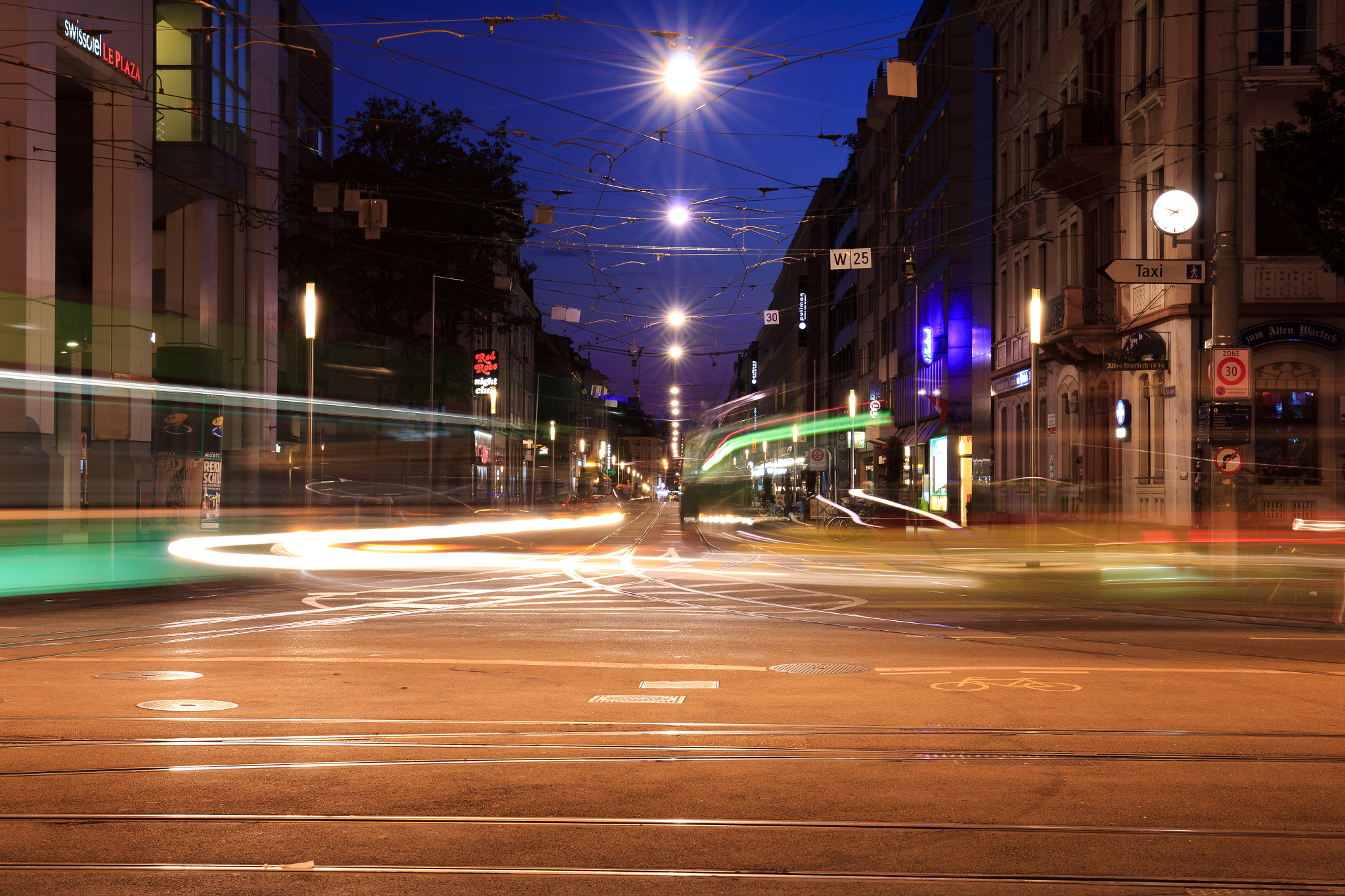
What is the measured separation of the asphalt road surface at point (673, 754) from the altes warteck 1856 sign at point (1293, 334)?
40.0 ft

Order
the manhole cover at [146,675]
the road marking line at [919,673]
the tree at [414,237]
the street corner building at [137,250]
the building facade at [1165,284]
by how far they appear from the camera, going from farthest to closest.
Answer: the tree at [414,237] → the street corner building at [137,250] → the building facade at [1165,284] → the road marking line at [919,673] → the manhole cover at [146,675]

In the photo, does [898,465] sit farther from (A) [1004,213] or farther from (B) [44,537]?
(B) [44,537]

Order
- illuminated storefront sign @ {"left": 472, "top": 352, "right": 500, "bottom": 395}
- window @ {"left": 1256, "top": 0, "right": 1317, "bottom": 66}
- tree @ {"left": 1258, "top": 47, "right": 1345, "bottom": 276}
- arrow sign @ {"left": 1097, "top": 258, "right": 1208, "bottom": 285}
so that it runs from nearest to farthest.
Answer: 1. tree @ {"left": 1258, "top": 47, "right": 1345, "bottom": 276}
2. arrow sign @ {"left": 1097, "top": 258, "right": 1208, "bottom": 285}
3. window @ {"left": 1256, "top": 0, "right": 1317, "bottom": 66}
4. illuminated storefront sign @ {"left": 472, "top": 352, "right": 500, "bottom": 395}

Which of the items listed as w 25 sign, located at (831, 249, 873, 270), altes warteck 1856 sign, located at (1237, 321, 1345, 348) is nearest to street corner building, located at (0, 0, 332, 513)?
w 25 sign, located at (831, 249, 873, 270)

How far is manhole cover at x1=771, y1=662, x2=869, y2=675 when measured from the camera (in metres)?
10.4

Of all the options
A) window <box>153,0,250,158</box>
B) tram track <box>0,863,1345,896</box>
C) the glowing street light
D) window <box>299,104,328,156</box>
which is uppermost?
window <box>299,104,328,156</box>

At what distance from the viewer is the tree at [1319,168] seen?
63.9 feet

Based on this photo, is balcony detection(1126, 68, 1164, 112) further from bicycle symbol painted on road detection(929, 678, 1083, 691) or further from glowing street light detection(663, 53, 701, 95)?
bicycle symbol painted on road detection(929, 678, 1083, 691)

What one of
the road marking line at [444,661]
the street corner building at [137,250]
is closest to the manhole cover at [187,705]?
the road marking line at [444,661]

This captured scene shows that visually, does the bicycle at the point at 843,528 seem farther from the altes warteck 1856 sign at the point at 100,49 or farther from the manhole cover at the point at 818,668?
the manhole cover at the point at 818,668

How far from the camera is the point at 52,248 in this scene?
98.6 feet

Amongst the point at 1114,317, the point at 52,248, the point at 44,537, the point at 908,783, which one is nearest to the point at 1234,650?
the point at 908,783

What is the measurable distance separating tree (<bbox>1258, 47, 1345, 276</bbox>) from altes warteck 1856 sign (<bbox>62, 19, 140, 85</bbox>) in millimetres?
26092

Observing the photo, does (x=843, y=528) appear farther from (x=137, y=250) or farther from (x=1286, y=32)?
(x=137, y=250)
